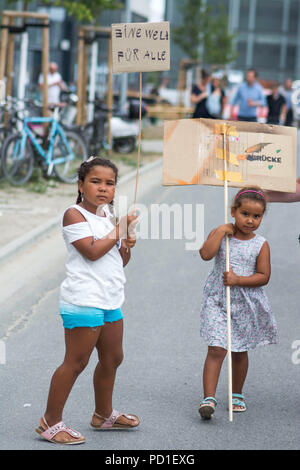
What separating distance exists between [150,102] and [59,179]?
25.8 meters

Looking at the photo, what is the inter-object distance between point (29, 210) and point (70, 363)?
24.9 feet

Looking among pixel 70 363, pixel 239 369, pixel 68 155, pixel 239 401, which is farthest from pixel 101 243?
pixel 68 155

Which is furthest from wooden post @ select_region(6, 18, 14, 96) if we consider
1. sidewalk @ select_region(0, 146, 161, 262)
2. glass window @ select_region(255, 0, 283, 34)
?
glass window @ select_region(255, 0, 283, 34)

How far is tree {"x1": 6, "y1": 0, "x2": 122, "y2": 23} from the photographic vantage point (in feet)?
58.9

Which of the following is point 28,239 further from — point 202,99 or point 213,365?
point 202,99

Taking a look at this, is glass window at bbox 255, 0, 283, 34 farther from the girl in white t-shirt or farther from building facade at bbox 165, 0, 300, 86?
the girl in white t-shirt

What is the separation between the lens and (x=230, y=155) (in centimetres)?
487

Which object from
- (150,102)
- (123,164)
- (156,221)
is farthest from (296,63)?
(156,221)

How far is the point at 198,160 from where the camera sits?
4840mm

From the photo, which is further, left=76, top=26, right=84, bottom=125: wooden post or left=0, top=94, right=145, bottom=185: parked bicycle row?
left=76, top=26, right=84, bottom=125: wooden post

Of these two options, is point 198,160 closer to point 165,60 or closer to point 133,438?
point 165,60

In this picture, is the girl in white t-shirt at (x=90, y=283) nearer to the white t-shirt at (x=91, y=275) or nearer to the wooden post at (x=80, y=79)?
the white t-shirt at (x=91, y=275)

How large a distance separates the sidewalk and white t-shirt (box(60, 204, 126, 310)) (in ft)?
15.4

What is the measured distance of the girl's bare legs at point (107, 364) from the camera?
14.0 feet
